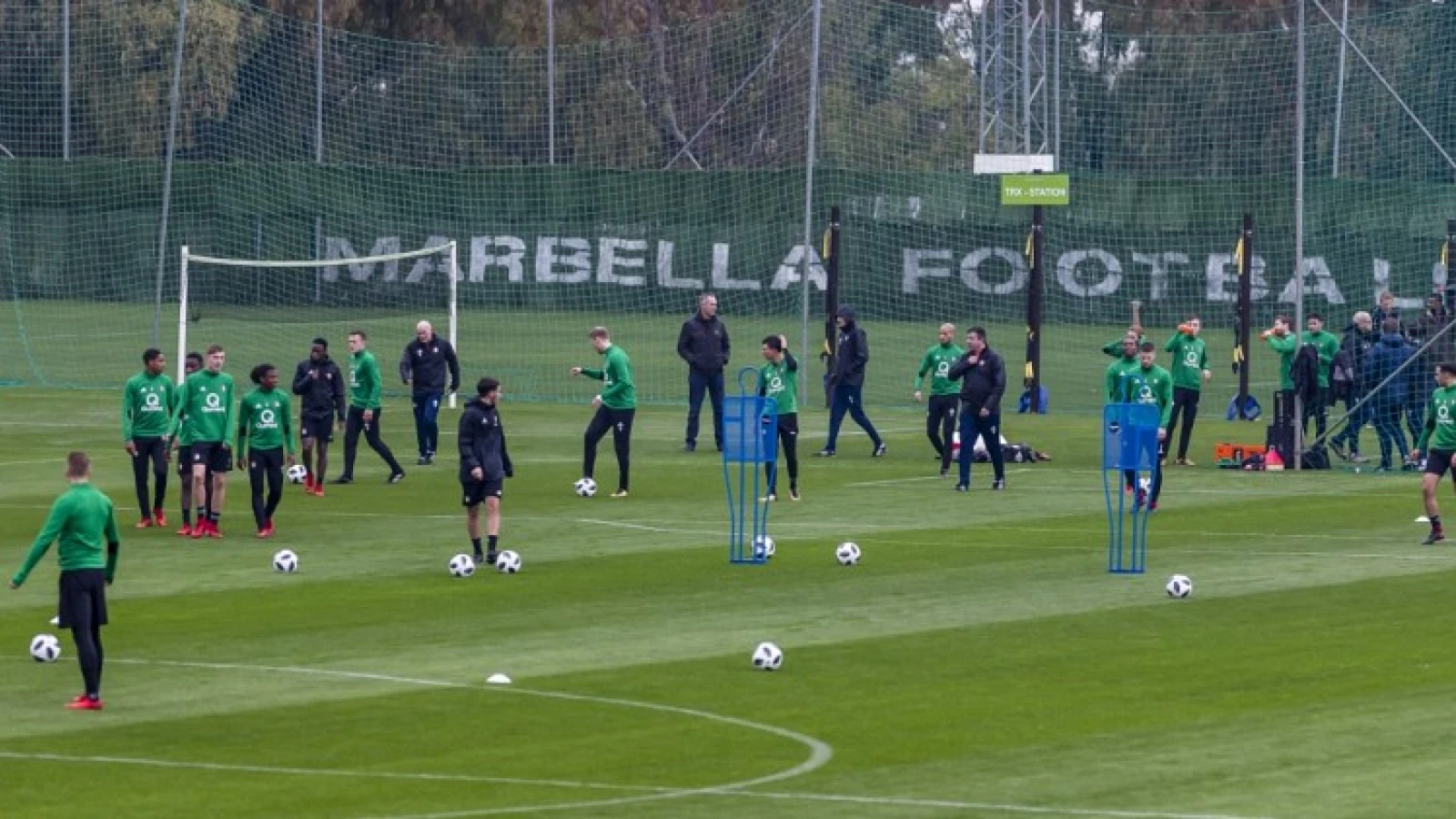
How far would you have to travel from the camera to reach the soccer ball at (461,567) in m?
28.0

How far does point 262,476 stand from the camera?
1265 inches

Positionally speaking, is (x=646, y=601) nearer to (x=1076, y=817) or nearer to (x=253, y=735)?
(x=253, y=735)

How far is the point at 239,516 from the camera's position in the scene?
34.1m

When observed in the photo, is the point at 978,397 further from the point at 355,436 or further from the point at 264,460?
the point at 264,460

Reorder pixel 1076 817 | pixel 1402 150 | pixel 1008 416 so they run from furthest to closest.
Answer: pixel 1402 150 < pixel 1008 416 < pixel 1076 817

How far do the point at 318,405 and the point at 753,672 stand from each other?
16.0 metres

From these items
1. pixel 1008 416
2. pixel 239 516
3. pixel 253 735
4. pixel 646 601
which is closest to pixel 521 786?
pixel 253 735

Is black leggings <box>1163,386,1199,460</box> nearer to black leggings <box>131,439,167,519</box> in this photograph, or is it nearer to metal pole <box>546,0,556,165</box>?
black leggings <box>131,439,167,519</box>

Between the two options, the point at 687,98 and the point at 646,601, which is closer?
the point at 646,601

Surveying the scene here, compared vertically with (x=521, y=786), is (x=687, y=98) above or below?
above

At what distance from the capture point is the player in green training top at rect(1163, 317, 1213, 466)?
4094 cm

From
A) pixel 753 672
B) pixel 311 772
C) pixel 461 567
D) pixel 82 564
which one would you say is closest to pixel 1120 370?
pixel 461 567

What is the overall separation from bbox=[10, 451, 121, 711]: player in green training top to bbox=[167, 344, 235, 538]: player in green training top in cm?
1164

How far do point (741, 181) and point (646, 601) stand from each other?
125ft
